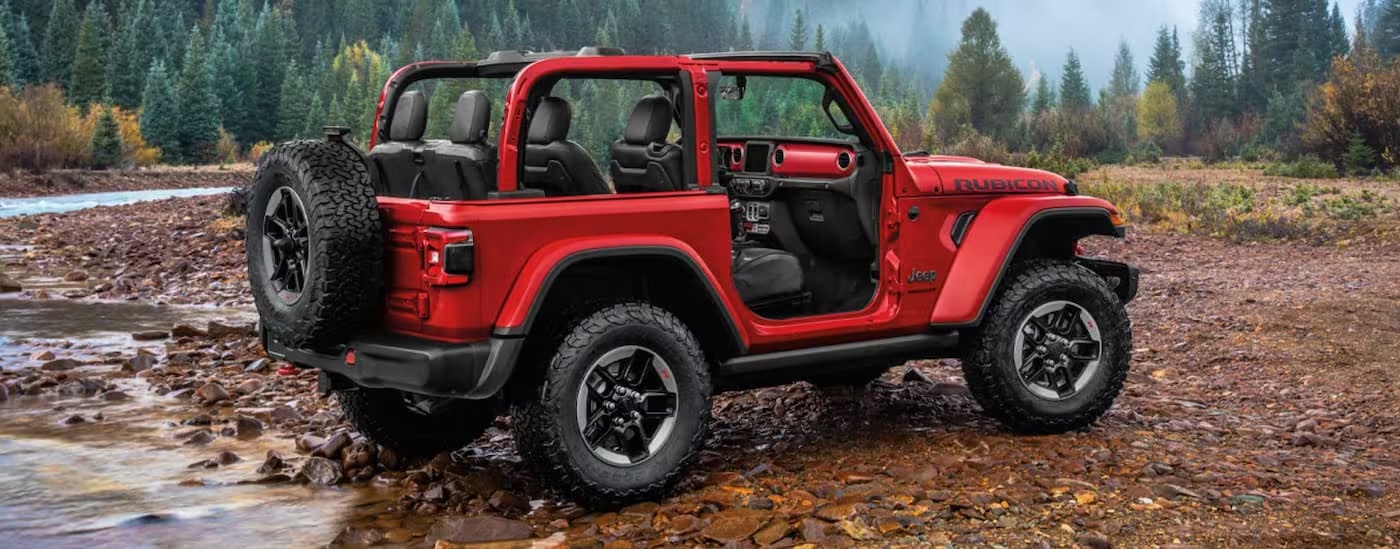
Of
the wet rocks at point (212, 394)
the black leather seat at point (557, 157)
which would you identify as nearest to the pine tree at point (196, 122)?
the wet rocks at point (212, 394)

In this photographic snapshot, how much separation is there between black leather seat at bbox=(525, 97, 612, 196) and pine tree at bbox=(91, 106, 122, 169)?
5136 centimetres

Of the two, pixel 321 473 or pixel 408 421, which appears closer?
pixel 321 473

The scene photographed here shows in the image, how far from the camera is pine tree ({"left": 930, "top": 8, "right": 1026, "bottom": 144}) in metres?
77.7

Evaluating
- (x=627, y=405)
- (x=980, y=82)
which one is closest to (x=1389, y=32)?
(x=980, y=82)

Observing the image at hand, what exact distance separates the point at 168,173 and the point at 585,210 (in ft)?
182

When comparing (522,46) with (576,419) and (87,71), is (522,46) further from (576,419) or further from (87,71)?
(576,419)

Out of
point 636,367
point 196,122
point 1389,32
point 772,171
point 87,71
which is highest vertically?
point 87,71

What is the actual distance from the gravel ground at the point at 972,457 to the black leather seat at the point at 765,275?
2.63ft

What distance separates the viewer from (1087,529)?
16.4 ft

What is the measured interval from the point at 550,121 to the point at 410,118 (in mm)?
737

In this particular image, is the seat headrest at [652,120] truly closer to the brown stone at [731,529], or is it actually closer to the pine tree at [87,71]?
the brown stone at [731,529]

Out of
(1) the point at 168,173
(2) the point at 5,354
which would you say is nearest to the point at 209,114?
(1) the point at 168,173

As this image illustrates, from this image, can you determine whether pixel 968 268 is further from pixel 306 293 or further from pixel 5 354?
pixel 5 354

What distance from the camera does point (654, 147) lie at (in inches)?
229
